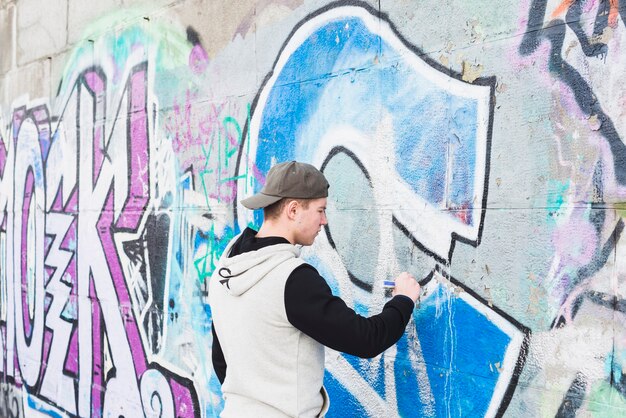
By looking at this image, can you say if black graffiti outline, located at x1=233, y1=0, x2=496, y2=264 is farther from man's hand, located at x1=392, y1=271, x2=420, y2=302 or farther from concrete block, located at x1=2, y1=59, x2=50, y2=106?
concrete block, located at x1=2, y1=59, x2=50, y2=106

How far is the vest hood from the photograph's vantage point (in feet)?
8.18

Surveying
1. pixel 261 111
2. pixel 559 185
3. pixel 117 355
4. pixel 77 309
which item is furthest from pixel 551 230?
pixel 77 309

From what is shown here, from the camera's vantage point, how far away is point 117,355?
5133 mm

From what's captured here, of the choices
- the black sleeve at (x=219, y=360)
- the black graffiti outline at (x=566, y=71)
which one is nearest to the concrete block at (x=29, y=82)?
the black sleeve at (x=219, y=360)

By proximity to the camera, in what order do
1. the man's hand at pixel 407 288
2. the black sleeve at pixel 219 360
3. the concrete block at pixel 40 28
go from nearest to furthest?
the man's hand at pixel 407 288 < the black sleeve at pixel 219 360 < the concrete block at pixel 40 28

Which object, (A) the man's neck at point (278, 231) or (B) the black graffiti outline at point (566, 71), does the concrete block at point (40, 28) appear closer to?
(A) the man's neck at point (278, 231)

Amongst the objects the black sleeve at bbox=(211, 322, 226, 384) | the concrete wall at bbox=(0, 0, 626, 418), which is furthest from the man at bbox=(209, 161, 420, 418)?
the concrete wall at bbox=(0, 0, 626, 418)

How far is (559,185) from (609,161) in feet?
0.65

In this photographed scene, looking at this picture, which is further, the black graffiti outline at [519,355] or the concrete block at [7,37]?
the concrete block at [7,37]

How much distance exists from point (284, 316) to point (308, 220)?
37 centimetres

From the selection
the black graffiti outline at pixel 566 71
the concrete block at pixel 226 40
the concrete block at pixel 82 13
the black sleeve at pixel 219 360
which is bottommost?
the black sleeve at pixel 219 360

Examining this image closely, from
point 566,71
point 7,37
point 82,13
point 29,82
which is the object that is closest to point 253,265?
point 566,71

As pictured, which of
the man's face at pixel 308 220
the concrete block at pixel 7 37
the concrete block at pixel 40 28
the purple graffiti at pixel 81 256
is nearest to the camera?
the man's face at pixel 308 220

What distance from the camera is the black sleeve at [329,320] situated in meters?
2.39
